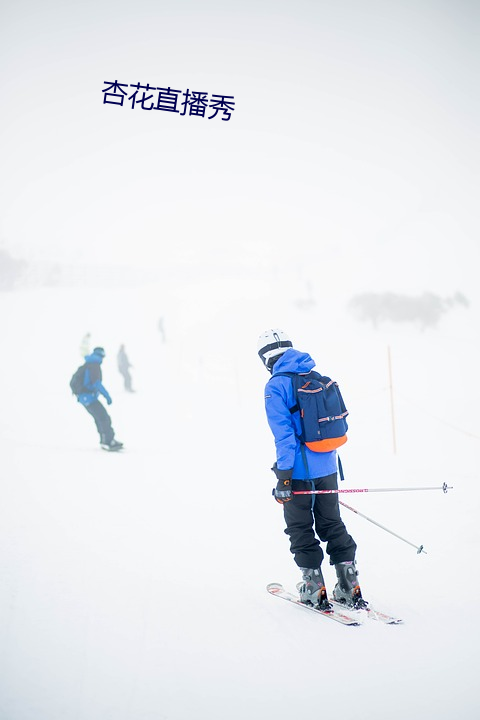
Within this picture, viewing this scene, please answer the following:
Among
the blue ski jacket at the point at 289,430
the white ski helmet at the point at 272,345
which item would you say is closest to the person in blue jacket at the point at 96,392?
the white ski helmet at the point at 272,345

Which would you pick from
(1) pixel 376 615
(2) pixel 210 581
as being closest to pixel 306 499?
(1) pixel 376 615

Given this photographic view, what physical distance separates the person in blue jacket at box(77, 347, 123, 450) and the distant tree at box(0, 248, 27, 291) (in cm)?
3103

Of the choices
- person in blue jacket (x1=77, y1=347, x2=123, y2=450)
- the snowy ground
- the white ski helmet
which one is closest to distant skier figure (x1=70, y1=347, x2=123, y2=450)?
person in blue jacket (x1=77, y1=347, x2=123, y2=450)

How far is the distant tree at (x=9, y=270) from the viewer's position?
33.7 meters

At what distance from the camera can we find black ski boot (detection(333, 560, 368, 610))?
2.96 m

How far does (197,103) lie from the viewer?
13.7m

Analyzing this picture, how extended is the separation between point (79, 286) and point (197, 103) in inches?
1292

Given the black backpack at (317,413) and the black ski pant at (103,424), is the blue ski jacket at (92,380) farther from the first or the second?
the black backpack at (317,413)

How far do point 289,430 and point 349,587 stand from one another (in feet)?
4.25

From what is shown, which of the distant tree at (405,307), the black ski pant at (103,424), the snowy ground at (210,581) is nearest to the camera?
the snowy ground at (210,581)

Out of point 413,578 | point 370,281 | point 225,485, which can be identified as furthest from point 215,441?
point 370,281

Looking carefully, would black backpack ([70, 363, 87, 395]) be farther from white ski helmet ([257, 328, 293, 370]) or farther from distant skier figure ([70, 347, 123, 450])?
white ski helmet ([257, 328, 293, 370])

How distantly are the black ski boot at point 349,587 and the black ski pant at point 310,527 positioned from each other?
0.19ft

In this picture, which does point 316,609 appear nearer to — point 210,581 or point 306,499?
point 306,499
